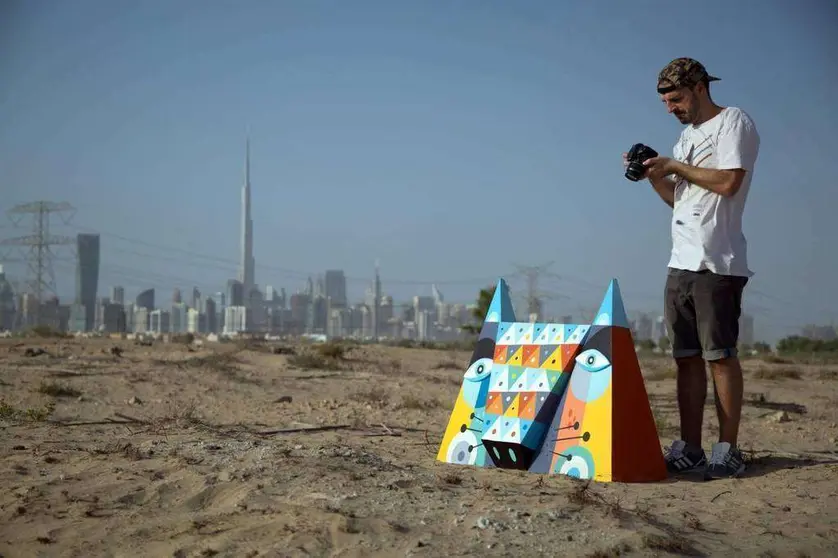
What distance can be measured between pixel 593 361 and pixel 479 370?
0.83 meters

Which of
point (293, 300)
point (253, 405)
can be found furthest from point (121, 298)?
point (253, 405)

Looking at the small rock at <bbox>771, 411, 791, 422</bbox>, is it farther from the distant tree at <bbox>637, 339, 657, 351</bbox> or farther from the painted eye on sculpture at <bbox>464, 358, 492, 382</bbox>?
the distant tree at <bbox>637, 339, 657, 351</bbox>

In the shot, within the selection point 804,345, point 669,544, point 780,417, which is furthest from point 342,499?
point 804,345

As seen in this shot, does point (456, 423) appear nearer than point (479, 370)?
Yes

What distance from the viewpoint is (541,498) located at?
11.5ft

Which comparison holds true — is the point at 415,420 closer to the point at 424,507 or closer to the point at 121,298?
the point at 424,507

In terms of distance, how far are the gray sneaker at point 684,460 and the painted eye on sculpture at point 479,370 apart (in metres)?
1.20

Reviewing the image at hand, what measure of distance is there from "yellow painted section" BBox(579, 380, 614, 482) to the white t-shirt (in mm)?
924

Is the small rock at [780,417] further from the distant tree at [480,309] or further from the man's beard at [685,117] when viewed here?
the distant tree at [480,309]

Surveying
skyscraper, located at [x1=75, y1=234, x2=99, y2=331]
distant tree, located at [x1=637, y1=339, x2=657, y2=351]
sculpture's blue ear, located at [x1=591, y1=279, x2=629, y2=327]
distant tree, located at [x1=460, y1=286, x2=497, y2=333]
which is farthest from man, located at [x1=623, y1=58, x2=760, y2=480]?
skyscraper, located at [x1=75, y1=234, x2=99, y2=331]

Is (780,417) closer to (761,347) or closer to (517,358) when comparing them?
(517,358)

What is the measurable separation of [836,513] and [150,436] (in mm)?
3960

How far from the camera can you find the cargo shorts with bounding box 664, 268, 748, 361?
4.36 meters

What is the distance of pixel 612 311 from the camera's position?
4.46 meters
